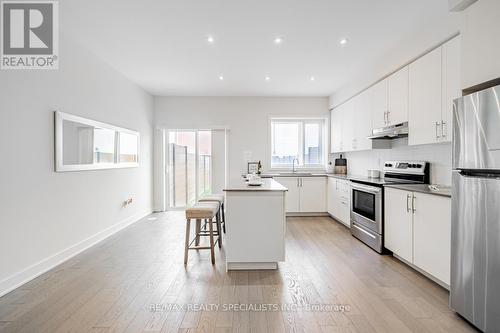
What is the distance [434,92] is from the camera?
277cm

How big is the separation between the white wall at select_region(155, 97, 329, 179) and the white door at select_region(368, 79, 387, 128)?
81.4 inches

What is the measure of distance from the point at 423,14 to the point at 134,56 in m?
3.76

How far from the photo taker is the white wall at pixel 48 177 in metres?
2.42

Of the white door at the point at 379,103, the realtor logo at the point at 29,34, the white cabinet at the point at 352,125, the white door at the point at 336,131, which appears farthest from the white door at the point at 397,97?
the realtor logo at the point at 29,34

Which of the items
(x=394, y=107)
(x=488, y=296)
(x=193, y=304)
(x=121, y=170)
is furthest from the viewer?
(x=121, y=170)

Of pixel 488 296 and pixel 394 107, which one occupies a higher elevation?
pixel 394 107

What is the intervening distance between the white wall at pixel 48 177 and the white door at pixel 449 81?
434 cm

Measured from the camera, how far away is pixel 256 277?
2709mm

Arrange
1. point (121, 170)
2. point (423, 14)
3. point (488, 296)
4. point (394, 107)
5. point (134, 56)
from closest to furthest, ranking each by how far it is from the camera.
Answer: point (488, 296), point (423, 14), point (394, 107), point (134, 56), point (121, 170)

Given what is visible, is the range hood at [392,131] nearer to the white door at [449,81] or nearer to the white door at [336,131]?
the white door at [449,81]

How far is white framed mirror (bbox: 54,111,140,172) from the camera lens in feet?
9.99

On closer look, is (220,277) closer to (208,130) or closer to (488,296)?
(488,296)

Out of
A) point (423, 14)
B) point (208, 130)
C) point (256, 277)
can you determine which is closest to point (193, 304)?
point (256, 277)

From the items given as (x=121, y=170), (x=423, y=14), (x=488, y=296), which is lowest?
(x=488, y=296)
